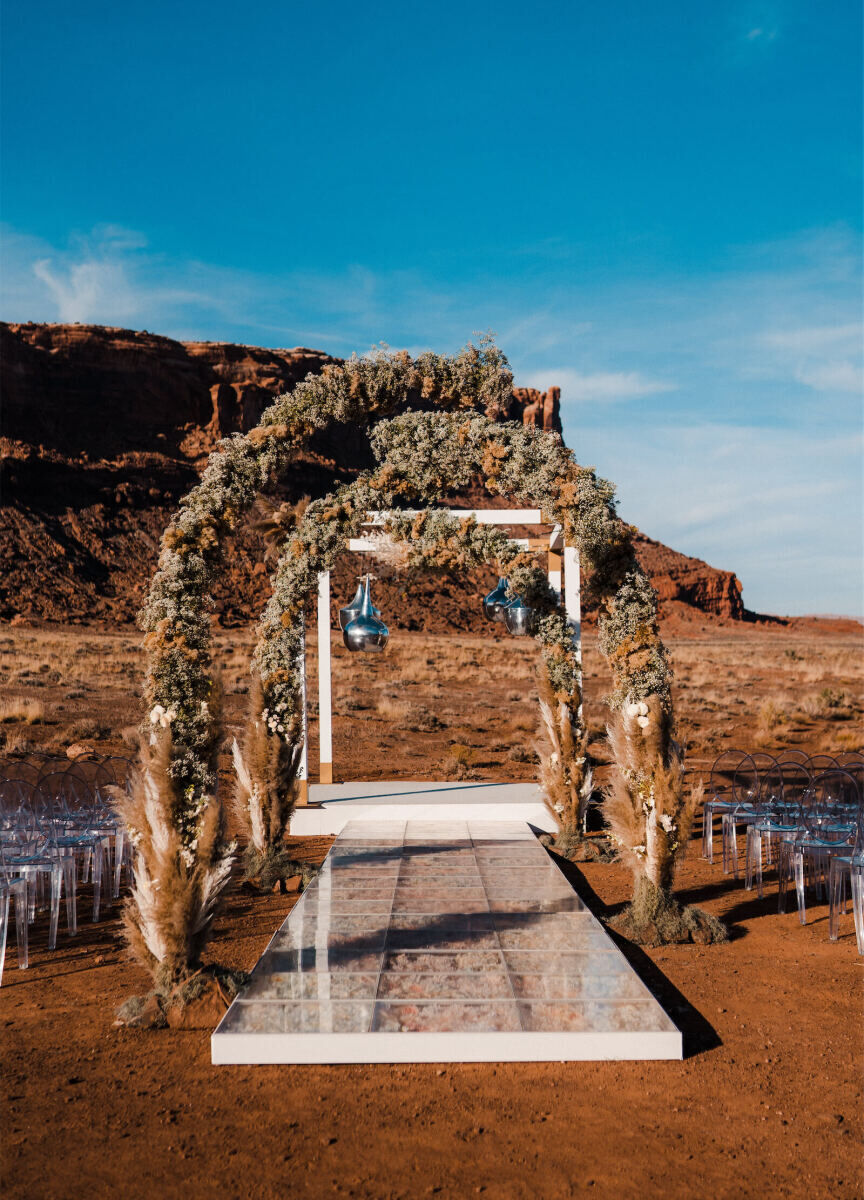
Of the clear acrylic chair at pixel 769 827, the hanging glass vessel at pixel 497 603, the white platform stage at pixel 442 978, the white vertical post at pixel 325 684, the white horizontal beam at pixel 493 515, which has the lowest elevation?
the white platform stage at pixel 442 978

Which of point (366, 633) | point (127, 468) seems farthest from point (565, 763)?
point (127, 468)

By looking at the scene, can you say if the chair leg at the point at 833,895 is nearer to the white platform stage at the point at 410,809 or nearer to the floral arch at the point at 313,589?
the floral arch at the point at 313,589

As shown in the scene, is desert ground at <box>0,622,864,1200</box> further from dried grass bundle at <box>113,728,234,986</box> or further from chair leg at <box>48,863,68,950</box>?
dried grass bundle at <box>113,728,234,986</box>

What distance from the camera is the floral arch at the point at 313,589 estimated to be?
4.62m

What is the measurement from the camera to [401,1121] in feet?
11.3

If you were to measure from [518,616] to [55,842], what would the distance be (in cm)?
455

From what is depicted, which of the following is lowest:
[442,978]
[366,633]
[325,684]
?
[442,978]

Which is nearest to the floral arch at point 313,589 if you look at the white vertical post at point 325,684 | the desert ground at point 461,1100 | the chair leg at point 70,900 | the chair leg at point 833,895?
the desert ground at point 461,1100

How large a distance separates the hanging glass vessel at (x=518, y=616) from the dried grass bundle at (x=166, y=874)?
15.0 ft

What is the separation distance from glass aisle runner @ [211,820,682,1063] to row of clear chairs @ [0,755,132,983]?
1.48 meters

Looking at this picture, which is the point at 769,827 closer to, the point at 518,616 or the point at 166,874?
the point at 518,616

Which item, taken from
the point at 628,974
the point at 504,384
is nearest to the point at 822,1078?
the point at 628,974

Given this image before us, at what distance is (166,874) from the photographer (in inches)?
178

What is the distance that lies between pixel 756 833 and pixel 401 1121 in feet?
14.8
